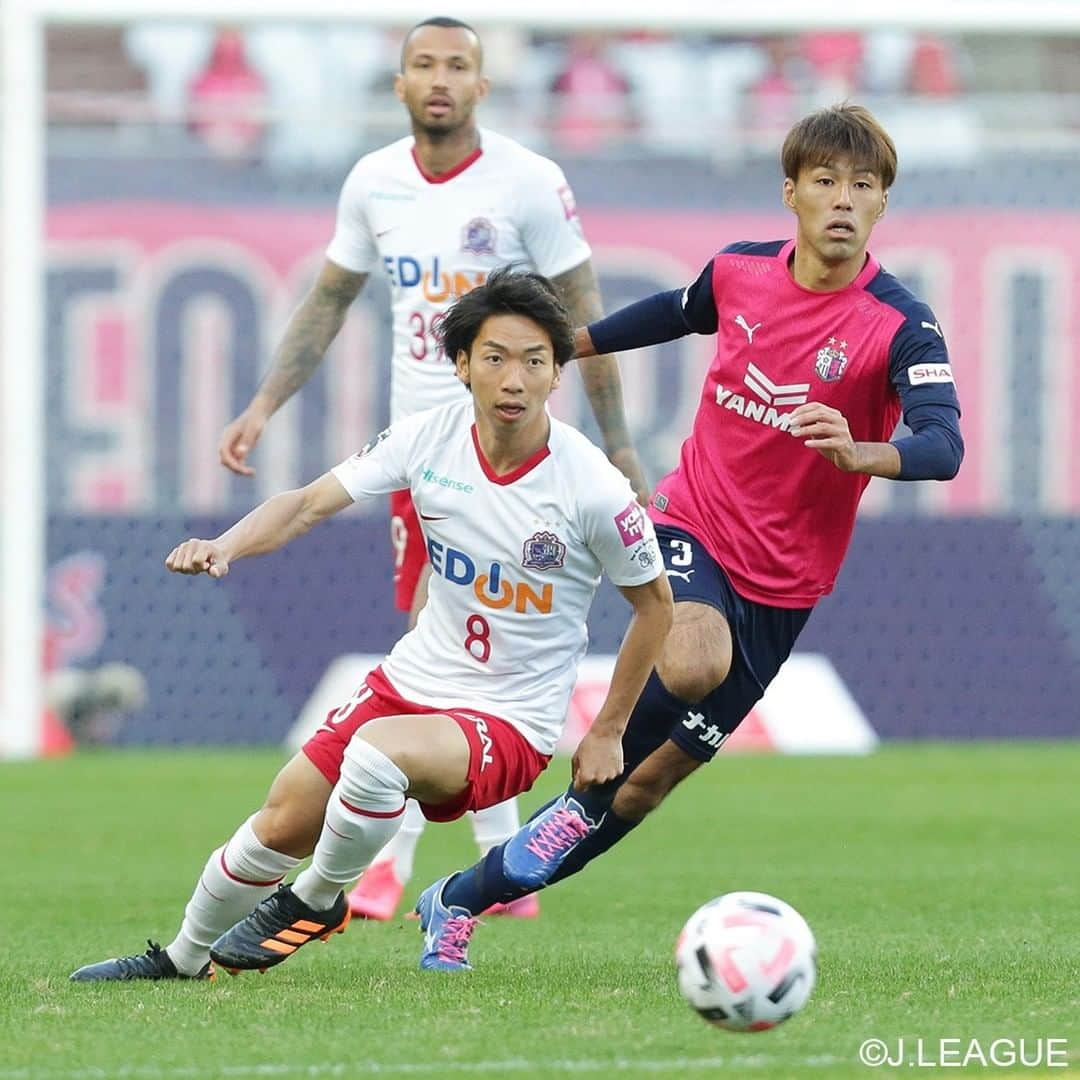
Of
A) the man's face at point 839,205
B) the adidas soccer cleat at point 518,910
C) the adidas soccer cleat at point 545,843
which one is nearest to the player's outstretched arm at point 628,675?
the adidas soccer cleat at point 545,843

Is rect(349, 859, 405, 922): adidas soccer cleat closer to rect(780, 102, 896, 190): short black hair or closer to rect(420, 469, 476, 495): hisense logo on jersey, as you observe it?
rect(420, 469, 476, 495): hisense logo on jersey

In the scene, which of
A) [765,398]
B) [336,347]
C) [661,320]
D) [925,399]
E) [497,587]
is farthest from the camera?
[336,347]

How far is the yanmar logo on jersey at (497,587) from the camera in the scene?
18.0 ft

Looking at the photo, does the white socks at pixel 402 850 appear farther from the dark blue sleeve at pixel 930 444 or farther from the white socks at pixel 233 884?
the dark blue sleeve at pixel 930 444

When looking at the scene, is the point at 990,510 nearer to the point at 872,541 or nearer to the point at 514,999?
the point at 872,541

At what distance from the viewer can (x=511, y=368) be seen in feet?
17.6

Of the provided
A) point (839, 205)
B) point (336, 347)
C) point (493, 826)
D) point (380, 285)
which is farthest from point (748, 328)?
point (380, 285)

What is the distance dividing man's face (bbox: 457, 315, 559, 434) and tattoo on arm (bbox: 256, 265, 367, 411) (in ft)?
5.76

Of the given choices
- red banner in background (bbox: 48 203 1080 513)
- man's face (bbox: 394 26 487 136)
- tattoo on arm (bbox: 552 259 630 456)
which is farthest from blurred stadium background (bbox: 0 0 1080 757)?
tattoo on arm (bbox: 552 259 630 456)

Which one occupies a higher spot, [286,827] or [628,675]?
[628,675]

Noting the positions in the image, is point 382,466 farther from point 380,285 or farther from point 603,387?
point 380,285

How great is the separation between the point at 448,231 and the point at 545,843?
2.30 m

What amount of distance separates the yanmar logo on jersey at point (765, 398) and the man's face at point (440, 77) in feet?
5.22

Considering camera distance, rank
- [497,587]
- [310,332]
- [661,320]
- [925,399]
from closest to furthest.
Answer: [497,587] < [925,399] < [661,320] < [310,332]
